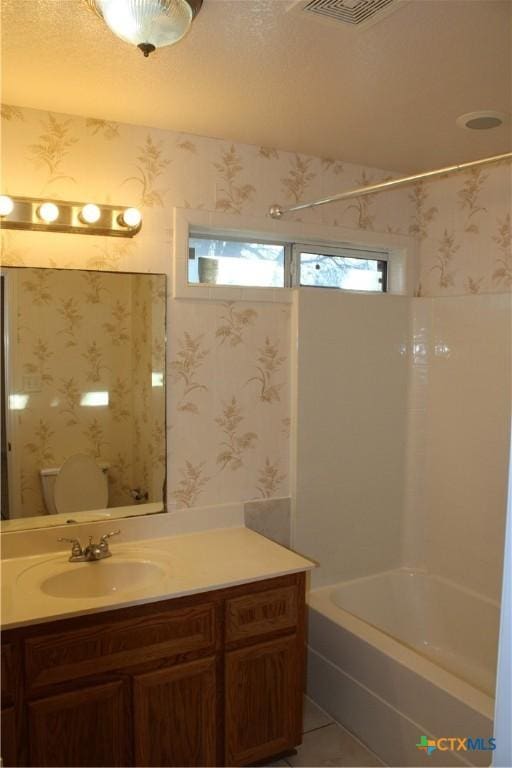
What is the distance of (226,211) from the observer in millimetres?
2453

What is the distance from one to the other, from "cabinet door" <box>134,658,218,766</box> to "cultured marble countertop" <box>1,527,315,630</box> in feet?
0.88

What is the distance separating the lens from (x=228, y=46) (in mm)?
1614

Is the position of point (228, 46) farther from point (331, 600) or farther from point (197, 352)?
point (331, 600)

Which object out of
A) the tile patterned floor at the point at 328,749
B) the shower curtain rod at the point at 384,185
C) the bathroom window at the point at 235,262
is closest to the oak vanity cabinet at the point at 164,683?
the tile patterned floor at the point at 328,749

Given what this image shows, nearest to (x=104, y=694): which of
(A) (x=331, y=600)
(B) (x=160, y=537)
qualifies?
(B) (x=160, y=537)

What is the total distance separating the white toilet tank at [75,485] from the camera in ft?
7.07

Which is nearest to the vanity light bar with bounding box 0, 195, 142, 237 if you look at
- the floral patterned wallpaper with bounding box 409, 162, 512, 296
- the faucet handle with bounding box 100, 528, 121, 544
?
the faucet handle with bounding box 100, 528, 121, 544

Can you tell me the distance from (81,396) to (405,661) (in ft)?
5.15

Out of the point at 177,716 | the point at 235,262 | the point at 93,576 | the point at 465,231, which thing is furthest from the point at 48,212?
the point at 465,231

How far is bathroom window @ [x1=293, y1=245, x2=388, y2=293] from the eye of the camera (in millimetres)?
2805

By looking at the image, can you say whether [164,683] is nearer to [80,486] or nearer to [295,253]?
[80,486]

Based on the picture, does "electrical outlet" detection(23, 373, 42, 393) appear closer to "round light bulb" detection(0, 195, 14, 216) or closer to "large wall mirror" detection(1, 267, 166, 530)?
"large wall mirror" detection(1, 267, 166, 530)

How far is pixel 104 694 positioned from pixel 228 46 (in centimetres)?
195

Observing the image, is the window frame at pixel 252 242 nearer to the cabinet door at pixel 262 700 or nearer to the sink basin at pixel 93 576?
the sink basin at pixel 93 576
